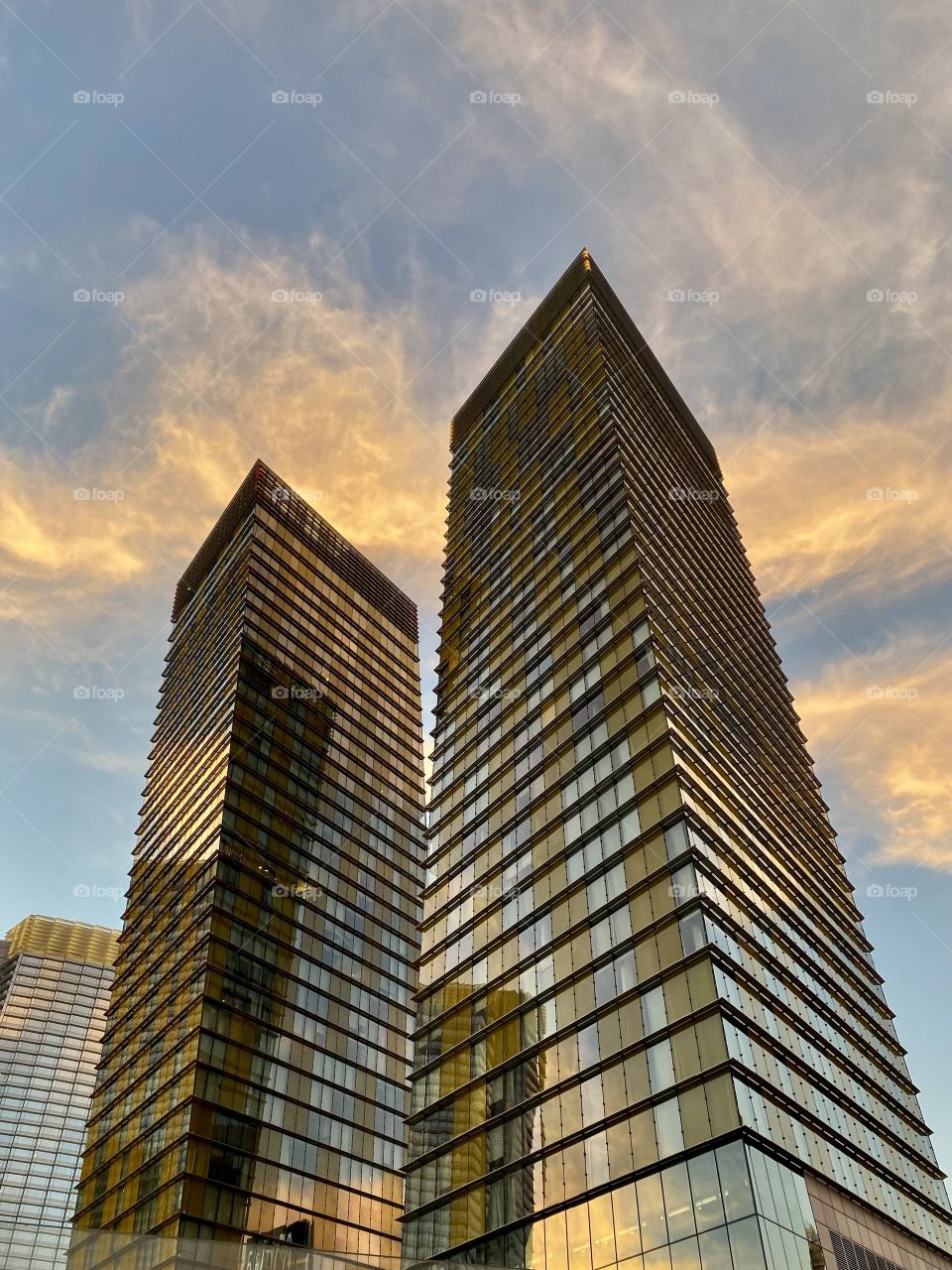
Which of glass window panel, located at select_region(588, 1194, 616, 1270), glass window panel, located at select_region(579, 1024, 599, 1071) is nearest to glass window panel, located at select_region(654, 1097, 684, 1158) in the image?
glass window panel, located at select_region(588, 1194, 616, 1270)

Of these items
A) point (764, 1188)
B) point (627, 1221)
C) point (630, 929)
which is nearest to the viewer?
point (764, 1188)

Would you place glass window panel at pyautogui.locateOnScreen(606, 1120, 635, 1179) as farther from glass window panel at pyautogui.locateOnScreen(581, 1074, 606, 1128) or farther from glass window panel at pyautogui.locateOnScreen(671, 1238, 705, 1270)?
glass window panel at pyautogui.locateOnScreen(671, 1238, 705, 1270)

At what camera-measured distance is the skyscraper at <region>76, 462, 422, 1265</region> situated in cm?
6284

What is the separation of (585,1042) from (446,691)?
116 ft

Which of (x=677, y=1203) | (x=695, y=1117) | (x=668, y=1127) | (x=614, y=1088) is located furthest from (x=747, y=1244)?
(x=614, y=1088)

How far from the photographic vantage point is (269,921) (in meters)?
73.9

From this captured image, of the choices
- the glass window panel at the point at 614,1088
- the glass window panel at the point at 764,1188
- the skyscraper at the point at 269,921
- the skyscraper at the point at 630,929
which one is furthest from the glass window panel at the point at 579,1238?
the skyscraper at the point at 269,921

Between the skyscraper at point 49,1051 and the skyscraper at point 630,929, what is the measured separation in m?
93.8

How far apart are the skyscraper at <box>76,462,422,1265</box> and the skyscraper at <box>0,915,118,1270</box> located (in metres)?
62.2

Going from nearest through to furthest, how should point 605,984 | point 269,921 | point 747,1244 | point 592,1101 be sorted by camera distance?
point 747,1244, point 592,1101, point 605,984, point 269,921

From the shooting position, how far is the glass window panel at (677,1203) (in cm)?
3422

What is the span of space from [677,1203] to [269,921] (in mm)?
45275

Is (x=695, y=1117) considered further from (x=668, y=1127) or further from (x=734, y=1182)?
(x=734, y=1182)

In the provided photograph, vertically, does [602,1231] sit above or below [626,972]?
below
